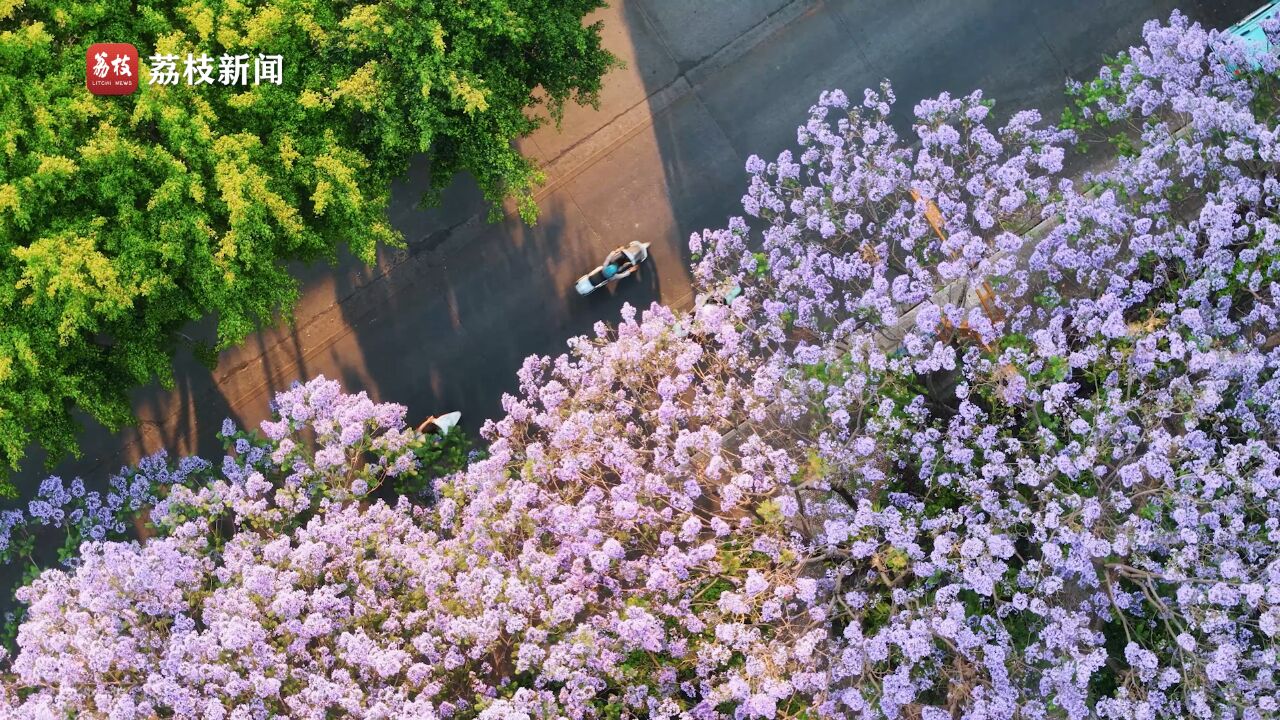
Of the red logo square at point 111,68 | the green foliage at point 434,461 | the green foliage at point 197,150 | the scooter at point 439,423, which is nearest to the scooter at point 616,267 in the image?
the scooter at point 439,423

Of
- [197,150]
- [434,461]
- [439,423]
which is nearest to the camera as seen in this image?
[197,150]

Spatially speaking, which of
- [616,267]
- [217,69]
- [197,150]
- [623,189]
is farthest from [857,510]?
[217,69]

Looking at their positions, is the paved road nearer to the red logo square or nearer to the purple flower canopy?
the purple flower canopy

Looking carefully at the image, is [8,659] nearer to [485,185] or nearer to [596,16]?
[485,185]

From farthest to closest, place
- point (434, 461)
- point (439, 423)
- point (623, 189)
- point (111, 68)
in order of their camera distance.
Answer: point (623, 189)
point (439, 423)
point (434, 461)
point (111, 68)

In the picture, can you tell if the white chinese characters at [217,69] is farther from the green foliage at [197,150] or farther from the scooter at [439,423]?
the scooter at [439,423]

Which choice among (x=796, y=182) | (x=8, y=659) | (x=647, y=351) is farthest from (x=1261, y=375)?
(x=8, y=659)

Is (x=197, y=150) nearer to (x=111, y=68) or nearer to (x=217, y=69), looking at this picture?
(x=217, y=69)
